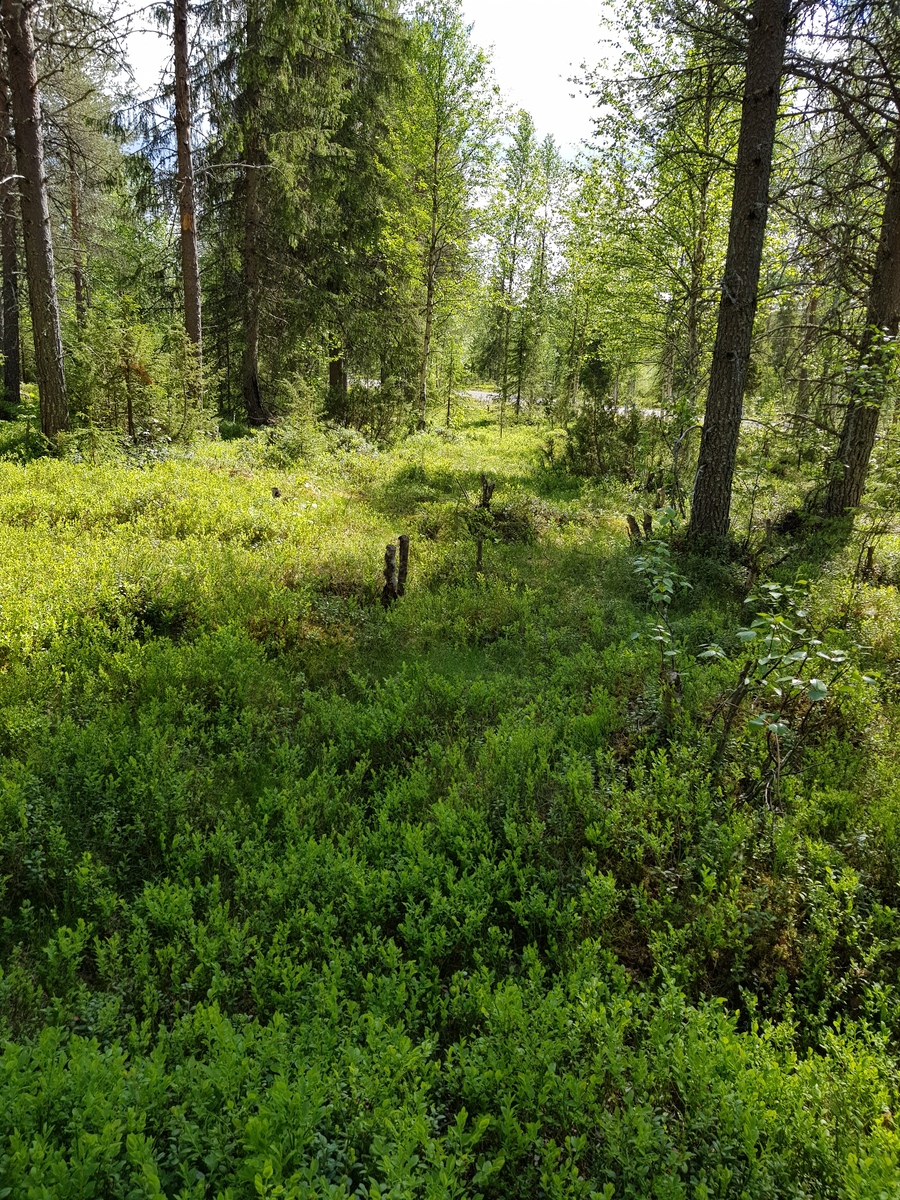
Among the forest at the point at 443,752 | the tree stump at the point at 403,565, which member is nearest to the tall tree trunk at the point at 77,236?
the forest at the point at 443,752

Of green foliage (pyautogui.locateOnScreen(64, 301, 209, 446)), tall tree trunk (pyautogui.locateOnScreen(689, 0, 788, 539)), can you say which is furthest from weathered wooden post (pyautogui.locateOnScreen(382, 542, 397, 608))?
green foliage (pyautogui.locateOnScreen(64, 301, 209, 446))

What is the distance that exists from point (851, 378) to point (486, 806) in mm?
6681

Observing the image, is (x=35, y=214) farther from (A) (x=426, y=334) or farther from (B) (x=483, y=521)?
(A) (x=426, y=334)

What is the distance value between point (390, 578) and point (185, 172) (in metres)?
11.9

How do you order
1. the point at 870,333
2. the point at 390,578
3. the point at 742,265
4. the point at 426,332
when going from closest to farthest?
the point at 390,578, the point at 742,265, the point at 870,333, the point at 426,332

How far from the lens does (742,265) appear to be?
8.06m

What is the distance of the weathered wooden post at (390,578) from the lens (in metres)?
7.33

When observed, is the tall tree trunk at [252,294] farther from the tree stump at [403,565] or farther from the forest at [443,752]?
the tree stump at [403,565]

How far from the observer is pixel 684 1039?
2516mm

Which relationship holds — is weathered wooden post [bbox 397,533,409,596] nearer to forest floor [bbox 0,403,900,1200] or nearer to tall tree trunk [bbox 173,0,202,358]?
forest floor [bbox 0,403,900,1200]

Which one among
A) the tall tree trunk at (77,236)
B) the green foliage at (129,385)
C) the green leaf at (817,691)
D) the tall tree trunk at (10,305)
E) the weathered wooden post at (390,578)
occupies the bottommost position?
the weathered wooden post at (390,578)

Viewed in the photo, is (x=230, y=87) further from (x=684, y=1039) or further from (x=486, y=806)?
(x=684, y=1039)

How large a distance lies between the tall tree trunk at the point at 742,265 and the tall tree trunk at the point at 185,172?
10636mm

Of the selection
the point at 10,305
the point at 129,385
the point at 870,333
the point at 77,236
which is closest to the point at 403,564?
the point at 129,385
